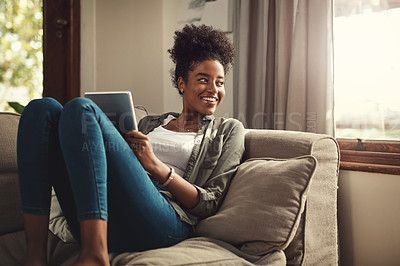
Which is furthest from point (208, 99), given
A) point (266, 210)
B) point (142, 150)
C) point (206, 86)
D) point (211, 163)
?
point (266, 210)

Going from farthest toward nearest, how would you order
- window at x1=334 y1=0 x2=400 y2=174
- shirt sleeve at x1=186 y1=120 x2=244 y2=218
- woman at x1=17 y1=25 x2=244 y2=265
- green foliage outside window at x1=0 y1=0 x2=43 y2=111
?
1. green foliage outside window at x1=0 y1=0 x2=43 y2=111
2. window at x1=334 y1=0 x2=400 y2=174
3. shirt sleeve at x1=186 y1=120 x2=244 y2=218
4. woman at x1=17 y1=25 x2=244 y2=265

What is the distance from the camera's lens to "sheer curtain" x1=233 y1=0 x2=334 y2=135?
178 centimetres

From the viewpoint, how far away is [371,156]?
5.44 feet

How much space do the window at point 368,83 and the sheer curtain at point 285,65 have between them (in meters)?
0.12

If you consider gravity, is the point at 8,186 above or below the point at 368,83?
below

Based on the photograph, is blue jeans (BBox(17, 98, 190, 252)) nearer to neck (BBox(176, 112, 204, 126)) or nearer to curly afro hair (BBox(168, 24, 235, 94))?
neck (BBox(176, 112, 204, 126))

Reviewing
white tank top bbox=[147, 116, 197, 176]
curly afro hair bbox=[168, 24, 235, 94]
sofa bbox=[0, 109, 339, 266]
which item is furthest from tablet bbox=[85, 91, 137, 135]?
curly afro hair bbox=[168, 24, 235, 94]

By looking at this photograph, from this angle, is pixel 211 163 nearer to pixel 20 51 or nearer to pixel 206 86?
pixel 206 86

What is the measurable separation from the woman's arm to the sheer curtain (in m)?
0.82

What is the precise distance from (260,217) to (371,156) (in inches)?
30.3

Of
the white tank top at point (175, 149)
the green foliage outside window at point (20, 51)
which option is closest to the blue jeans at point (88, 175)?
the white tank top at point (175, 149)

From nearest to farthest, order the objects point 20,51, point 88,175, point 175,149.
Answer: point 88,175
point 175,149
point 20,51

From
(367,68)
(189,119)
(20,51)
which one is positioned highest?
(20,51)

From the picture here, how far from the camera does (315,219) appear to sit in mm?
1286
